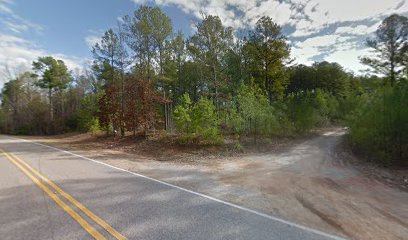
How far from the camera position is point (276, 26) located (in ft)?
82.1

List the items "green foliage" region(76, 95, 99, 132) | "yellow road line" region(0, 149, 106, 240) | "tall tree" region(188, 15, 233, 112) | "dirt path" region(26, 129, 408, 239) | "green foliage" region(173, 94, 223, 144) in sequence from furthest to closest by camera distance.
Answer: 1. "green foliage" region(76, 95, 99, 132)
2. "tall tree" region(188, 15, 233, 112)
3. "green foliage" region(173, 94, 223, 144)
4. "dirt path" region(26, 129, 408, 239)
5. "yellow road line" region(0, 149, 106, 240)

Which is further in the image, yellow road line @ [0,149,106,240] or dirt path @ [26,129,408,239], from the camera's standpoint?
dirt path @ [26,129,408,239]

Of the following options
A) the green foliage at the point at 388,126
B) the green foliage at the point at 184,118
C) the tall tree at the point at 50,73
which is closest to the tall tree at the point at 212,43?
the green foliage at the point at 184,118

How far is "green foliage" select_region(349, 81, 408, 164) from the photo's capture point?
38.7 ft

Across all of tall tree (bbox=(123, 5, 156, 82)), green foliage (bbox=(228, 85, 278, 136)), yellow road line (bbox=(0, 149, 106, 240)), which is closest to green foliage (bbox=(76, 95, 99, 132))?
tall tree (bbox=(123, 5, 156, 82))

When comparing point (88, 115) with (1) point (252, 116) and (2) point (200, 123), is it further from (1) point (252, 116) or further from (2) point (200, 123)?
(1) point (252, 116)

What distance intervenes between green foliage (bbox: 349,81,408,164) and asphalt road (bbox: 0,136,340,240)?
10.3m

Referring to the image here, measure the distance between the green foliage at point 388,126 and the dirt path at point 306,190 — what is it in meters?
2.05

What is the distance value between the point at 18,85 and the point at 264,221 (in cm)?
6509

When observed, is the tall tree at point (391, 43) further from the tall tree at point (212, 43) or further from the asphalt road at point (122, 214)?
the asphalt road at point (122, 214)

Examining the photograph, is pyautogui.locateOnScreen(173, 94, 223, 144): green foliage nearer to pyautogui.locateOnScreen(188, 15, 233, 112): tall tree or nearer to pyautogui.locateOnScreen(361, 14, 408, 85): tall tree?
pyautogui.locateOnScreen(188, 15, 233, 112): tall tree

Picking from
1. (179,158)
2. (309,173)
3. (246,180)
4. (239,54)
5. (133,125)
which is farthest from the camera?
(239,54)

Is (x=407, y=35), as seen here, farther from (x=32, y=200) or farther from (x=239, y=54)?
(x=32, y=200)

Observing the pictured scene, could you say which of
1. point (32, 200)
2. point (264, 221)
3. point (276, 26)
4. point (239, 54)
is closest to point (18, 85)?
point (239, 54)
